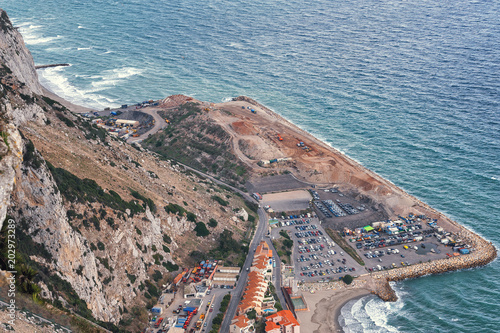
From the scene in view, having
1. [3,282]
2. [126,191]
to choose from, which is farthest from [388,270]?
[3,282]

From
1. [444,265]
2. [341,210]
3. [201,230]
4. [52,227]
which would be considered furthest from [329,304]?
[52,227]

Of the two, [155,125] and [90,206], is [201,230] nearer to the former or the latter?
[90,206]

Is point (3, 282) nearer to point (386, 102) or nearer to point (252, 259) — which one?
point (252, 259)

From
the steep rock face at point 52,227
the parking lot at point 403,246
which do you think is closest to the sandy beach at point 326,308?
the parking lot at point 403,246

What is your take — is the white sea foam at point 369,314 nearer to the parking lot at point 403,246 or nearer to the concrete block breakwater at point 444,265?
the concrete block breakwater at point 444,265

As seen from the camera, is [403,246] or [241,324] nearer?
[241,324]

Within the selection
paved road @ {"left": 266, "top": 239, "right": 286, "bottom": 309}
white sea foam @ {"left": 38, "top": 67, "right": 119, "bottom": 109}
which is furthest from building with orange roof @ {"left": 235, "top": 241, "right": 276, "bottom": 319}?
white sea foam @ {"left": 38, "top": 67, "right": 119, "bottom": 109}
